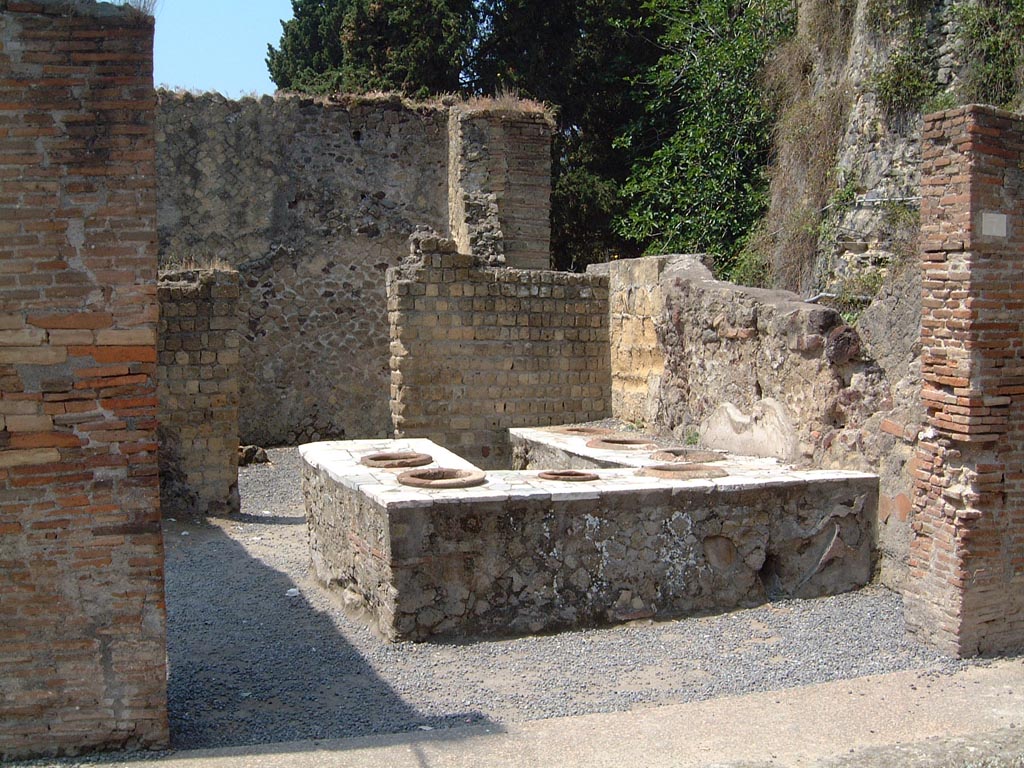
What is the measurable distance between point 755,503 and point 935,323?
69.4 inches

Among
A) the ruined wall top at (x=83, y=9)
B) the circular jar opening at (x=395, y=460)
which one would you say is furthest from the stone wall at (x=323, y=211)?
the ruined wall top at (x=83, y=9)

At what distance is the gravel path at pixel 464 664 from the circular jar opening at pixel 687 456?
6.16ft

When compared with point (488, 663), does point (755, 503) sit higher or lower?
higher

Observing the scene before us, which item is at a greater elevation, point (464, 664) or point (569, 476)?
point (569, 476)

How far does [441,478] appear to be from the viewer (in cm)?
721

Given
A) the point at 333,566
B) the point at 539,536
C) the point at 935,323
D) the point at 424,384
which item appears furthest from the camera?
the point at 424,384

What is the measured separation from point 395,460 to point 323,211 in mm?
8442

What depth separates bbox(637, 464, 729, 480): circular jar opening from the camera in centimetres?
720

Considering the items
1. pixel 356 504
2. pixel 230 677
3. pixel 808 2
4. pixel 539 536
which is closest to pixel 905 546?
pixel 539 536

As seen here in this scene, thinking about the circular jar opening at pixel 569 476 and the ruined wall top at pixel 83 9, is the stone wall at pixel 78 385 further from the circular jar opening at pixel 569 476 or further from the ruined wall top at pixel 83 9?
the circular jar opening at pixel 569 476

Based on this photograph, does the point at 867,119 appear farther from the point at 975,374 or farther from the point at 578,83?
the point at 578,83

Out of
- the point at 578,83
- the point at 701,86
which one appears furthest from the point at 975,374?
the point at 578,83

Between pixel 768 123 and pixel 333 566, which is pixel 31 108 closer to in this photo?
pixel 333 566

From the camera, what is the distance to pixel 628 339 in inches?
460
